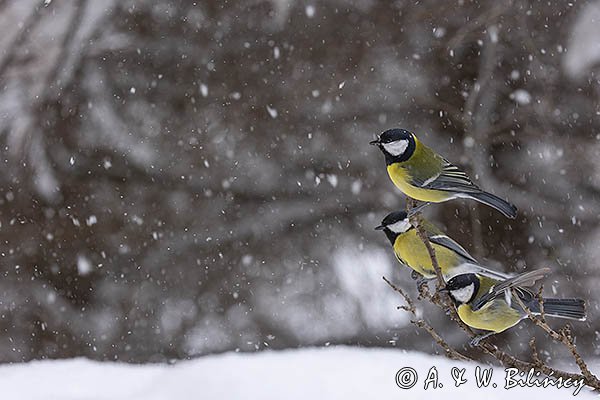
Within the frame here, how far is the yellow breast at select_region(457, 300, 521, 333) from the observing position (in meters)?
1.09

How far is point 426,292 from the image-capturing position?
1.08m

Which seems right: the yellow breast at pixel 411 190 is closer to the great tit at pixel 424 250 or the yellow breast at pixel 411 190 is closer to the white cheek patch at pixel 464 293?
the great tit at pixel 424 250

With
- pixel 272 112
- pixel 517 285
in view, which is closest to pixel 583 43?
pixel 272 112

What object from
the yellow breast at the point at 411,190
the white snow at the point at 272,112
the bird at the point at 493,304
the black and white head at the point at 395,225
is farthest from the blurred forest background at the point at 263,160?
the bird at the point at 493,304

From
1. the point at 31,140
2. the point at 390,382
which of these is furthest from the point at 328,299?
the point at 390,382

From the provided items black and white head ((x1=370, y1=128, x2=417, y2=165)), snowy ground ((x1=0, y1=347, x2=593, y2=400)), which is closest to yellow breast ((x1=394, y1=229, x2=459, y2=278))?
black and white head ((x1=370, y1=128, x2=417, y2=165))

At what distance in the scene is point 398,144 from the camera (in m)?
1.21

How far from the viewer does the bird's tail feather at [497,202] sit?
1.00 meters

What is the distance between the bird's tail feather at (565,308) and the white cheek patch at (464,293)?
0.30ft

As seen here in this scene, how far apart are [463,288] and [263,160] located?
4.24 m

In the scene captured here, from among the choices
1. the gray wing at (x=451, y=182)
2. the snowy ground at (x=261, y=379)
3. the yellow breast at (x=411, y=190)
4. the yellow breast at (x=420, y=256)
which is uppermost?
the gray wing at (x=451, y=182)

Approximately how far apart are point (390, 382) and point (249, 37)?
341 cm

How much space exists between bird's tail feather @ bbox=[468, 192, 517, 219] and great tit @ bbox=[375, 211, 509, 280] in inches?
3.8

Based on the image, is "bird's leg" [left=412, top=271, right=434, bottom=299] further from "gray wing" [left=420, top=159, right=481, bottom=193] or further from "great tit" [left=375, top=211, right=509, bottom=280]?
"gray wing" [left=420, top=159, right=481, bottom=193]
